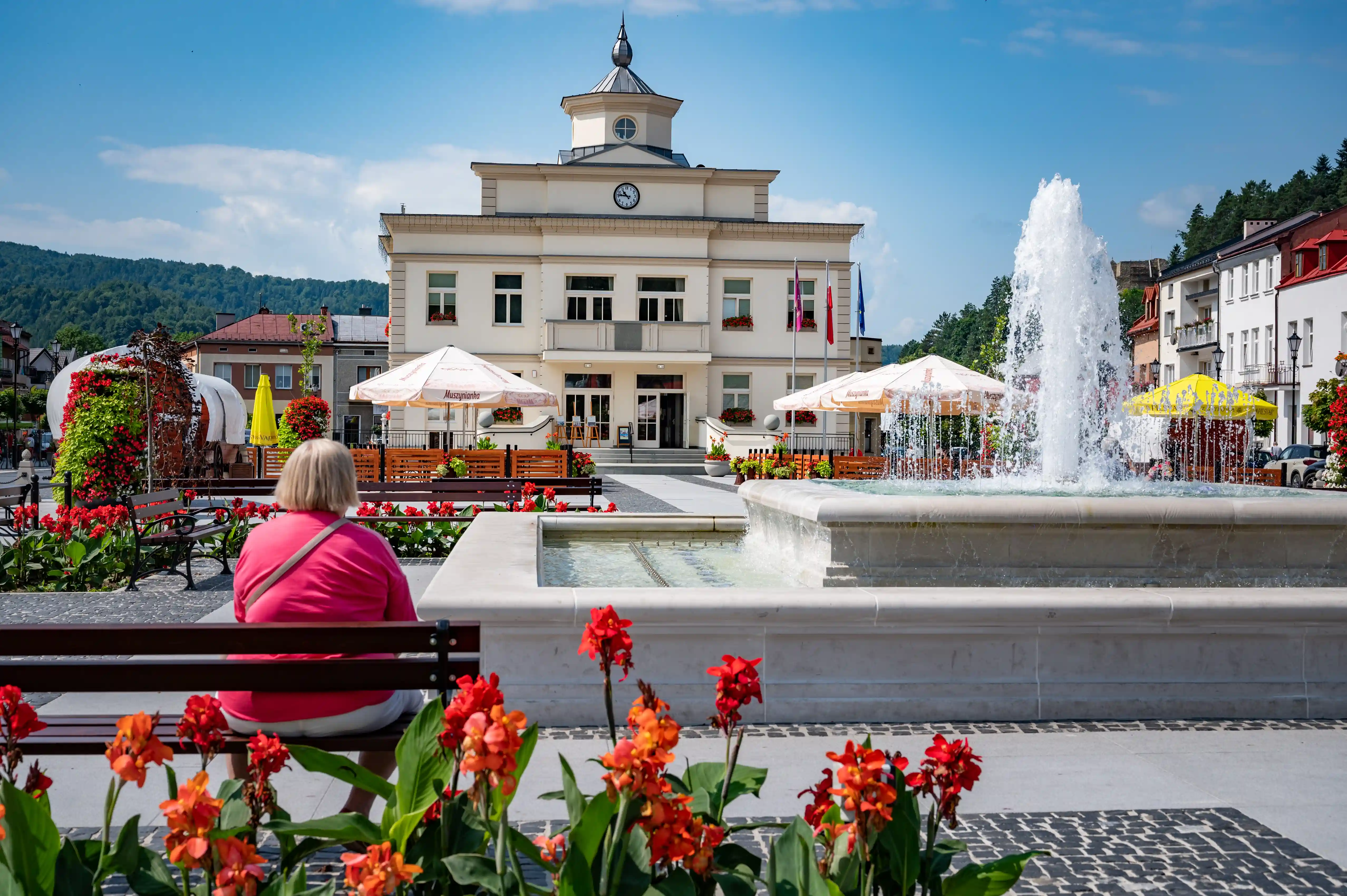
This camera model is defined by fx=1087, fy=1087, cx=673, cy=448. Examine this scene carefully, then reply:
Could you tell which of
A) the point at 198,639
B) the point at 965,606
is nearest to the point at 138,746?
the point at 198,639

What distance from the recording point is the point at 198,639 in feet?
12.2

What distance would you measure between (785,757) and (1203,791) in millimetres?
1835

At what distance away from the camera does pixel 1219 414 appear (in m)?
27.8

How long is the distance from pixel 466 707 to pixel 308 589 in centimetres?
197

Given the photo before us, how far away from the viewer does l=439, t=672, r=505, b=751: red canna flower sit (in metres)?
2.18

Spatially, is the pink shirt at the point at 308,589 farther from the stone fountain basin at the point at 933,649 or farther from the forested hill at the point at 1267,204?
the forested hill at the point at 1267,204

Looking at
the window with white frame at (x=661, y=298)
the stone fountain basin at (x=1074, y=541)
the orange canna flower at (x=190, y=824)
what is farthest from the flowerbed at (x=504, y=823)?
the window with white frame at (x=661, y=298)

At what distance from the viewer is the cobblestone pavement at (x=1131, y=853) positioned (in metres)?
3.71

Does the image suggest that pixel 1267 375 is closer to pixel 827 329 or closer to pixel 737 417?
pixel 827 329

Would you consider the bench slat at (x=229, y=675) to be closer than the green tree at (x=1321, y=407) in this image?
Yes

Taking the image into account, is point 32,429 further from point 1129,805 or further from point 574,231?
point 1129,805

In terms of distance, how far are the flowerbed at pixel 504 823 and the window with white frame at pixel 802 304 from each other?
136ft

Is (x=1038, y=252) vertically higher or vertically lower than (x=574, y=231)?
lower

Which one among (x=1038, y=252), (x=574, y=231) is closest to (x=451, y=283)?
(x=574, y=231)
